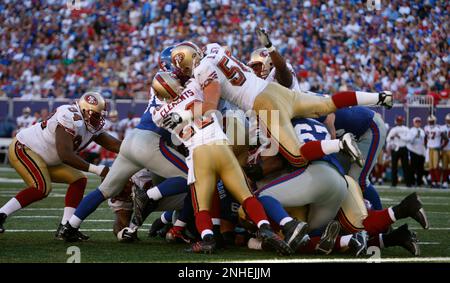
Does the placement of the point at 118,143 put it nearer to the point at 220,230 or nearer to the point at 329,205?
the point at 220,230

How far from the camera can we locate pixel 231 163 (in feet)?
19.4

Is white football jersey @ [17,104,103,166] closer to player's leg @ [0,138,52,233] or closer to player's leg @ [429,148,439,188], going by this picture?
player's leg @ [0,138,52,233]

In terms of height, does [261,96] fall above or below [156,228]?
above

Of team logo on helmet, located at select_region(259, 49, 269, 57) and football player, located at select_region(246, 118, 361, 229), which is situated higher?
team logo on helmet, located at select_region(259, 49, 269, 57)

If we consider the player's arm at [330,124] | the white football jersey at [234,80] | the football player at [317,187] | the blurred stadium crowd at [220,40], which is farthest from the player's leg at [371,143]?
the blurred stadium crowd at [220,40]

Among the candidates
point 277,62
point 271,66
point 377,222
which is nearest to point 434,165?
point 271,66

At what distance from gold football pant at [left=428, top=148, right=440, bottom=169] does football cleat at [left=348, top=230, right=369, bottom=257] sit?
10380 mm

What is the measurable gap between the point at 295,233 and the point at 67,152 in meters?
2.22

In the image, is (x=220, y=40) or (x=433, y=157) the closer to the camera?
(x=433, y=157)

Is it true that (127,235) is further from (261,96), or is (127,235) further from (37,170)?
(261,96)

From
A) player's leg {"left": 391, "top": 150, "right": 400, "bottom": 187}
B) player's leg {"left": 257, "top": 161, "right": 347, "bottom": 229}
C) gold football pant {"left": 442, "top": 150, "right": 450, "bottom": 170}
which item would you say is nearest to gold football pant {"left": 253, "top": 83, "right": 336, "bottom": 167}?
player's leg {"left": 257, "top": 161, "right": 347, "bottom": 229}

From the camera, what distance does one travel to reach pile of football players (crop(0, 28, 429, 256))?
5.92 metres

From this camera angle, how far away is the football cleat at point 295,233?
18.4ft

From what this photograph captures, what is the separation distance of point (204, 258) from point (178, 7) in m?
16.4
